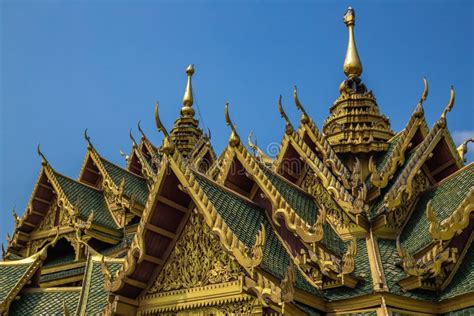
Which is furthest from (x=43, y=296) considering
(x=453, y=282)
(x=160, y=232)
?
(x=453, y=282)

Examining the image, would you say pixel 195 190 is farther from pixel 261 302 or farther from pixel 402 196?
pixel 402 196

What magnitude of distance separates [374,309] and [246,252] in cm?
156

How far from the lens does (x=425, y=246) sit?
25.8 ft

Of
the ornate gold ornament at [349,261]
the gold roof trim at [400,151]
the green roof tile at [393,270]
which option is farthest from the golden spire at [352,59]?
the ornate gold ornament at [349,261]

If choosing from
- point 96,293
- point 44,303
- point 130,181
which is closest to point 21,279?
point 44,303

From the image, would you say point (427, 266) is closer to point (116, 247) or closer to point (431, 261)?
point (431, 261)

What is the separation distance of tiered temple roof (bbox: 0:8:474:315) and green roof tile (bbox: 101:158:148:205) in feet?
16.6

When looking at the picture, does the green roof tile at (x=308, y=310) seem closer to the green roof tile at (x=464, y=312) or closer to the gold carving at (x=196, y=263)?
the gold carving at (x=196, y=263)

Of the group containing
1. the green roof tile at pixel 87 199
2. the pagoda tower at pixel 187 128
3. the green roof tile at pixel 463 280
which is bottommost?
the green roof tile at pixel 463 280

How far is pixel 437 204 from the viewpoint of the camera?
8898mm

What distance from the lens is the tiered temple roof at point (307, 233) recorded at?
7410 mm

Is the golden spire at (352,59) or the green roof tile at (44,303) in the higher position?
the golden spire at (352,59)

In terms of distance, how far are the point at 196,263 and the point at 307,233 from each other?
1.28m

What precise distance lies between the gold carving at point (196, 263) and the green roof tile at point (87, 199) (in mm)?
7156
